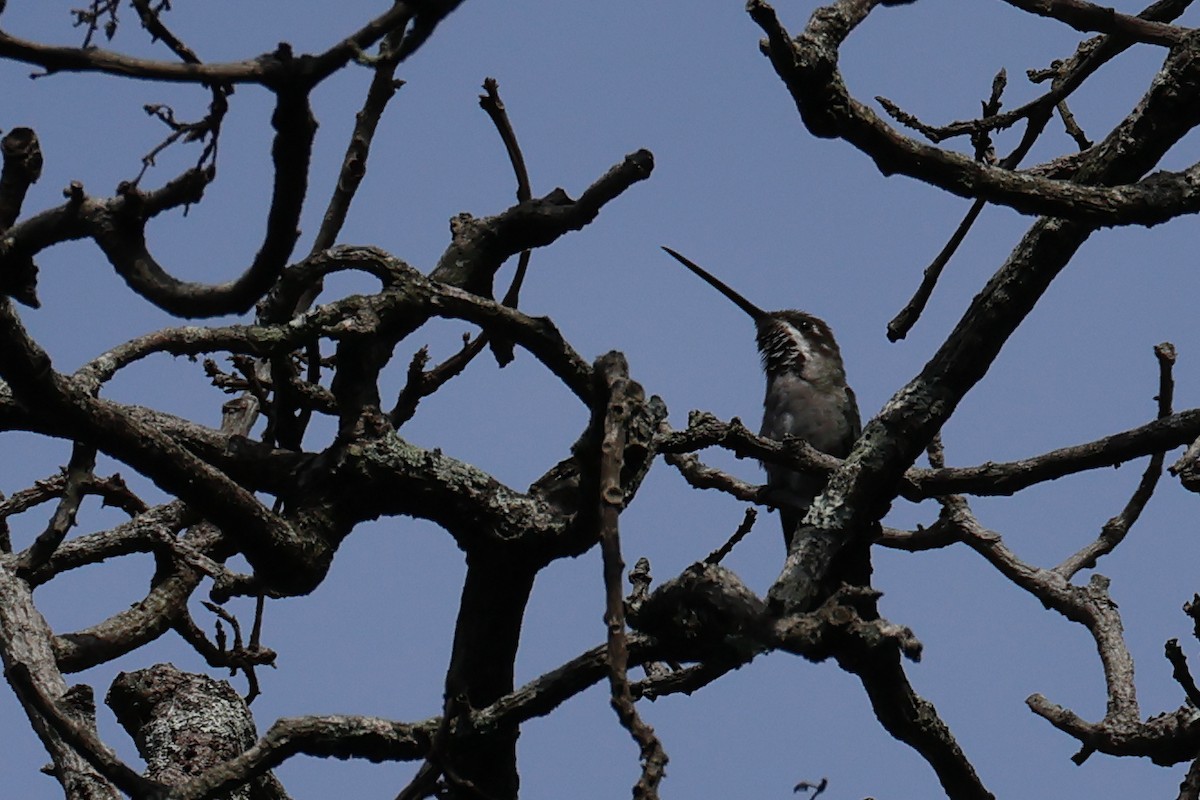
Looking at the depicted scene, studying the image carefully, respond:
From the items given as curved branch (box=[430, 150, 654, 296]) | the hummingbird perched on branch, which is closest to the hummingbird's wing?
the hummingbird perched on branch

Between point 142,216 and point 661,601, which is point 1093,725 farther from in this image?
point 142,216

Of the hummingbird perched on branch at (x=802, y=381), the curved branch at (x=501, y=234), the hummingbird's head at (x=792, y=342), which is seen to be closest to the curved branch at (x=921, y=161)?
the curved branch at (x=501, y=234)

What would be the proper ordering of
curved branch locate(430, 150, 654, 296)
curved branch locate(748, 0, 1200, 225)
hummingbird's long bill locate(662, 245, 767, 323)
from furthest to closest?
hummingbird's long bill locate(662, 245, 767, 323), curved branch locate(430, 150, 654, 296), curved branch locate(748, 0, 1200, 225)

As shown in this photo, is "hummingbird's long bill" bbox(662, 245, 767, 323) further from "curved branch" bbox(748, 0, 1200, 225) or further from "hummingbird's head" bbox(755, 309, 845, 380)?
"curved branch" bbox(748, 0, 1200, 225)

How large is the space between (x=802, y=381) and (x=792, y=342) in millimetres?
380

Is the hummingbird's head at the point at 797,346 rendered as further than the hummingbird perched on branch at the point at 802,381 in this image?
Yes

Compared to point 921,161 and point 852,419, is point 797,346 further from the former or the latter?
point 921,161

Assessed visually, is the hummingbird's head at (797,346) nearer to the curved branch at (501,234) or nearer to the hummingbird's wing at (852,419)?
the hummingbird's wing at (852,419)

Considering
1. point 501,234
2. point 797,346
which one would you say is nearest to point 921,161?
point 501,234

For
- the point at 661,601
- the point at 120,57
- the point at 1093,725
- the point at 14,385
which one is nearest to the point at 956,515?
the point at 1093,725

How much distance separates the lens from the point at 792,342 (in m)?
8.70

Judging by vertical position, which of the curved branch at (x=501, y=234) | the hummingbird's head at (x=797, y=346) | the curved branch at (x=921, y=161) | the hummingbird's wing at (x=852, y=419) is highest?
the hummingbird's head at (x=797, y=346)

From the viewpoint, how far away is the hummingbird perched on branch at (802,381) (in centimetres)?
817

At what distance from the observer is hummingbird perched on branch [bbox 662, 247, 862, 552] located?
8.17 metres
